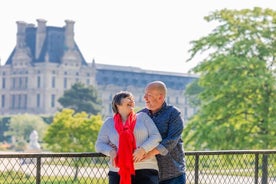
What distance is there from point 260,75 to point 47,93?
121626mm

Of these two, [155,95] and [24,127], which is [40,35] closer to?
[24,127]

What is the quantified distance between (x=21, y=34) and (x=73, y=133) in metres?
110

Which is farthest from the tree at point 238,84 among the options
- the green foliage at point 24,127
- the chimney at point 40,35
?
the chimney at point 40,35

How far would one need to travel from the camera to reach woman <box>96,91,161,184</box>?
707cm

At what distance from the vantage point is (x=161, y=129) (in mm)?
7414

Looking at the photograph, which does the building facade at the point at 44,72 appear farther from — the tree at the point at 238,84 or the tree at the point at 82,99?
the tree at the point at 238,84

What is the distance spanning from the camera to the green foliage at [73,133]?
4491 cm

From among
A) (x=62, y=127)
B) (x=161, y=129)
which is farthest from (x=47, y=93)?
(x=161, y=129)

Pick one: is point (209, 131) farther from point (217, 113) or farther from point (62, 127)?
point (62, 127)

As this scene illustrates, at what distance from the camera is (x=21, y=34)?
Answer: 154125 millimetres

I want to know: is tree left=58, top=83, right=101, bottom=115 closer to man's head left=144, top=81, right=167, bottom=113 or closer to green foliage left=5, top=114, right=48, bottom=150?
green foliage left=5, top=114, right=48, bottom=150

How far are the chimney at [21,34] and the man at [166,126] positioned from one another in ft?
482

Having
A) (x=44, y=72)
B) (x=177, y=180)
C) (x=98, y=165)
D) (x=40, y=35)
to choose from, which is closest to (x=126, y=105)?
(x=177, y=180)

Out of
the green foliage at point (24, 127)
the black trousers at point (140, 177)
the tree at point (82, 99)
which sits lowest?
the green foliage at point (24, 127)
